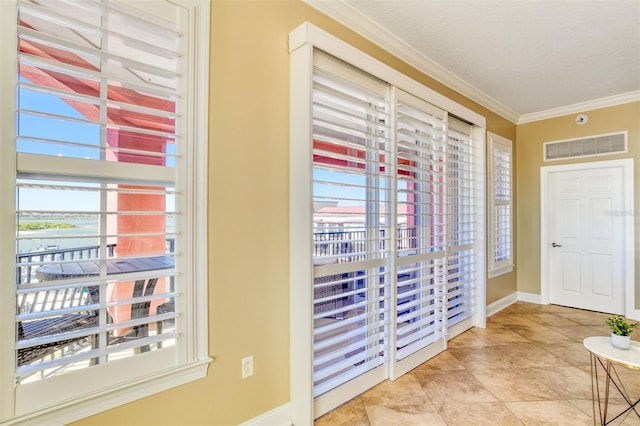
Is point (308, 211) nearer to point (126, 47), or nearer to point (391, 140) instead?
point (391, 140)

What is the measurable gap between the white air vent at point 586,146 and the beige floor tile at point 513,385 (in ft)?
11.0

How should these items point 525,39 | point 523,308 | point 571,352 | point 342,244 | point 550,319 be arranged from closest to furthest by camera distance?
point 342,244 < point 525,39 < point 571,352 < point 550,319 < point 523,308

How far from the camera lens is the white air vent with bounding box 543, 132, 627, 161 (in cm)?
400

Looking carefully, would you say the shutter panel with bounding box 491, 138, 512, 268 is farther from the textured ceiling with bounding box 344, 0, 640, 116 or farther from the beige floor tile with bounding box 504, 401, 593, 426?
the beige floor tile with bounding box 504, 401, 593, 426

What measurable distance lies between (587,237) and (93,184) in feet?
18.3

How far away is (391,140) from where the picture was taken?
2.41 metres

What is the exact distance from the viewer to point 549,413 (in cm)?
204

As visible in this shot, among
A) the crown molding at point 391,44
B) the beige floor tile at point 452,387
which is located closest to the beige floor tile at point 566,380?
the beige floor tile at point 452,387

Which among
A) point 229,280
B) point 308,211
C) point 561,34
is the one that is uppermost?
point 561,34

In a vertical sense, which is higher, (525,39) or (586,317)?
(525,39)

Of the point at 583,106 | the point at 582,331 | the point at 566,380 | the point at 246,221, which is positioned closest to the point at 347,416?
the point at 246,221

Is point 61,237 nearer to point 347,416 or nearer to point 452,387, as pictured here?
point 347,416

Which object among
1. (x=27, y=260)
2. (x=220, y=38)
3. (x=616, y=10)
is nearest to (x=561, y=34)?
(x=616, y=10)

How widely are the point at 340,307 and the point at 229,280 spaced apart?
0.85 metres
